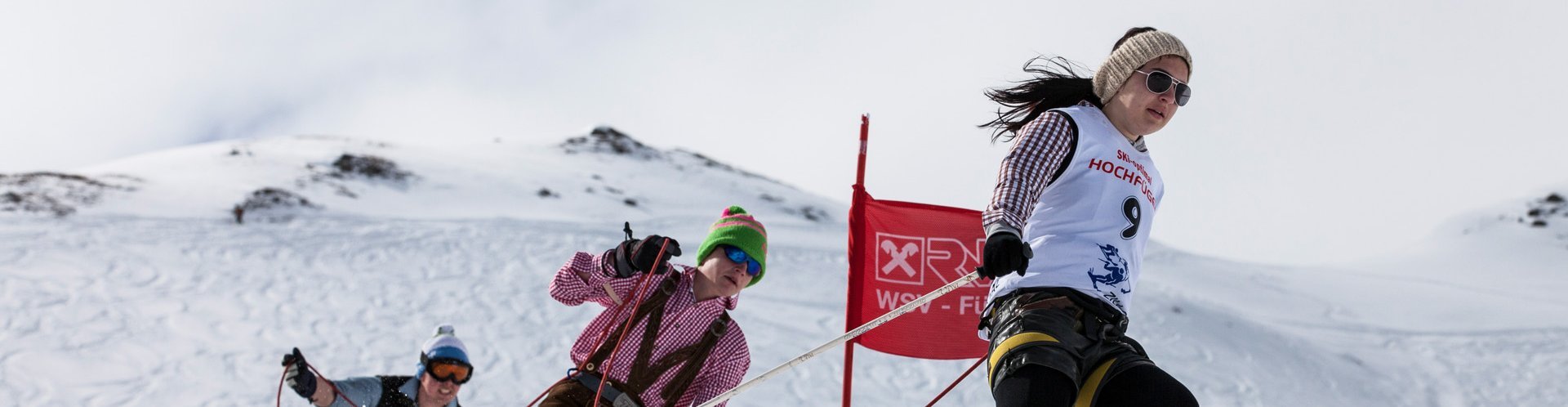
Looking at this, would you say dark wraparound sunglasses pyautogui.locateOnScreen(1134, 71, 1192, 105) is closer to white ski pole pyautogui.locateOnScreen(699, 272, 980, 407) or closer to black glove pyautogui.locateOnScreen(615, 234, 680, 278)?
white ski pole pyautogui.locateOnScreen(699, 272, 980, 407)

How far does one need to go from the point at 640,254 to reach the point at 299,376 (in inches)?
45.0

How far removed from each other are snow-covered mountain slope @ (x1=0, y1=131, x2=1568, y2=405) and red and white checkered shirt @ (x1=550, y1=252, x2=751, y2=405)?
15.8 feet

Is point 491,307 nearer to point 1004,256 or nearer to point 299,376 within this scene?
point 299,376

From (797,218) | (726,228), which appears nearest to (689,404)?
(726,228)

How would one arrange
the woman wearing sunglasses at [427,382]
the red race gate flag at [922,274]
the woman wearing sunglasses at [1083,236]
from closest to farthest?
the woman wearing sunglasses at [1083,236] < the woman wearing sunglasses at [427,382] < the red race gate flag at [922,274]

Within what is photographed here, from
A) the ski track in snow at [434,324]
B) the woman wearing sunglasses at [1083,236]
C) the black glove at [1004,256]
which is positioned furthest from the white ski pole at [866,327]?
the ski track in snow at [434,324]

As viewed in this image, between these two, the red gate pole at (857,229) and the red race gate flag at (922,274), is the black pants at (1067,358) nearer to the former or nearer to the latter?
the red gate pole at (857,229)

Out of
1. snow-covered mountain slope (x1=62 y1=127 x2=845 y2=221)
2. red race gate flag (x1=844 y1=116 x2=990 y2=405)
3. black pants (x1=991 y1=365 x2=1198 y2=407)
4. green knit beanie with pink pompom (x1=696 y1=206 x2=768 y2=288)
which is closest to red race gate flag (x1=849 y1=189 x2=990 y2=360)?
red race gate flag (x1=844 y1=116 x2=990 y2=405)

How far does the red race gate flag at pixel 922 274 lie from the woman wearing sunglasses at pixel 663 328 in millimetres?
1248

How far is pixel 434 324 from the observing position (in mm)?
9633

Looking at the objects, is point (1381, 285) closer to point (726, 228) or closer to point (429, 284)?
point (429, 284)

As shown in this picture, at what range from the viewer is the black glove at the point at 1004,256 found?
2.07 m

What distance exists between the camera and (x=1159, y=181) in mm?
2908

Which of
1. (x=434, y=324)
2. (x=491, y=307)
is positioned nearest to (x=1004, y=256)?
(x=434, y=324)
